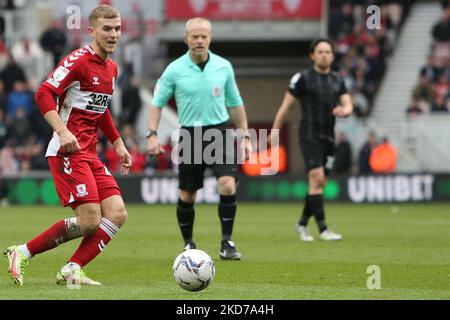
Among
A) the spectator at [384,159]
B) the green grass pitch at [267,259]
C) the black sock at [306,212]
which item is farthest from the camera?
the spectator at [384,159]

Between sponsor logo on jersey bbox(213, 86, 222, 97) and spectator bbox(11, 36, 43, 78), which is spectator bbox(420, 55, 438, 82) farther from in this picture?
sponsor logo on jersey bbox(213, 86, 222, 97)

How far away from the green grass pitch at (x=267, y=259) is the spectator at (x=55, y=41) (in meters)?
7.18

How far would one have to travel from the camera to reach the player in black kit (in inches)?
578

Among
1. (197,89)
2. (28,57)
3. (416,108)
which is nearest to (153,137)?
(197,89)

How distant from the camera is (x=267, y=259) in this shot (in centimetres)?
1235

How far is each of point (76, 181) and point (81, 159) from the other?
0.22m

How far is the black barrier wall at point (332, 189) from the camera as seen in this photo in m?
25.3

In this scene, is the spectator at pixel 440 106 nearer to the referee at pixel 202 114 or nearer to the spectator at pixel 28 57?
the spectator at pixel 28 57

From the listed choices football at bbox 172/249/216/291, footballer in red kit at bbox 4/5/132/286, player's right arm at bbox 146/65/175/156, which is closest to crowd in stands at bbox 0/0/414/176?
player's right arm at bbox 146/65/175/156

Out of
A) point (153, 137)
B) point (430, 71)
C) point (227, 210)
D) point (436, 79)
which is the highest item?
point (153, 137)

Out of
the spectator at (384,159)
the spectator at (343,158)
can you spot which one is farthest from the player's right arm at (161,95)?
the spectator at (343,158)

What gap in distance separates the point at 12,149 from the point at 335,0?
11.4 m

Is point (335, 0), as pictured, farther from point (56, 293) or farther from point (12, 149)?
point (56, 293)

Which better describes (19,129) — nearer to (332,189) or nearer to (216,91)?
(332,189)
